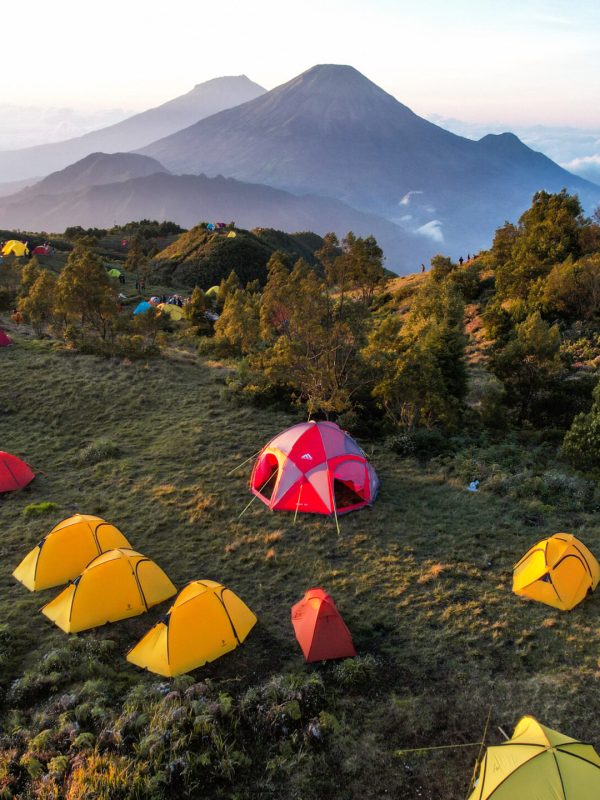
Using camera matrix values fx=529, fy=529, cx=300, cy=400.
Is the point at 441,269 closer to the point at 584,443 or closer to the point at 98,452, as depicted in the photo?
the point at 584,443

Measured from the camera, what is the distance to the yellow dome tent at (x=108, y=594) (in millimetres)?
11258

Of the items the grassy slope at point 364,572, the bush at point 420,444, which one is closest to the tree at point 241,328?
the grassy slope at point 364,572

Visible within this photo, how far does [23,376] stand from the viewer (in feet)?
86.5

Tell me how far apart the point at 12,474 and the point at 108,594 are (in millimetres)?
7980

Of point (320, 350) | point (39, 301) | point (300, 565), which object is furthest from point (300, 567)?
point (39, 301)

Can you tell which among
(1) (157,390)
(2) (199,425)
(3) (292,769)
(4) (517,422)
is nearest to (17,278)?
(1) (157,390)

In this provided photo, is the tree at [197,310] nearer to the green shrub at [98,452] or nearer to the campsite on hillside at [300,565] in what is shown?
the campsite on hillside at [300,565]

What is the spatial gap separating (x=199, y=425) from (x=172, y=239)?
263ft

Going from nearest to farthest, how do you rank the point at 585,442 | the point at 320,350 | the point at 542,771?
1. the point at 542,771
2. the point at 585,442
3. the point at 320,350

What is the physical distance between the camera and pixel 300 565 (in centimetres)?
1334

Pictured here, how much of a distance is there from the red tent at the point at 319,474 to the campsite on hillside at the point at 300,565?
67 mm

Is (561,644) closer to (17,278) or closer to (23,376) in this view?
(23,376)

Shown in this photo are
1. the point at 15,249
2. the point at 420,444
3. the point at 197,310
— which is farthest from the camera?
the point at 15,249

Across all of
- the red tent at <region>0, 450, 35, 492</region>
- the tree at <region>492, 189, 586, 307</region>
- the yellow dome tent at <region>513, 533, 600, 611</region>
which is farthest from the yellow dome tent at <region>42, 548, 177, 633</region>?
the tree at <region>492, 189, 586, 307</region>
